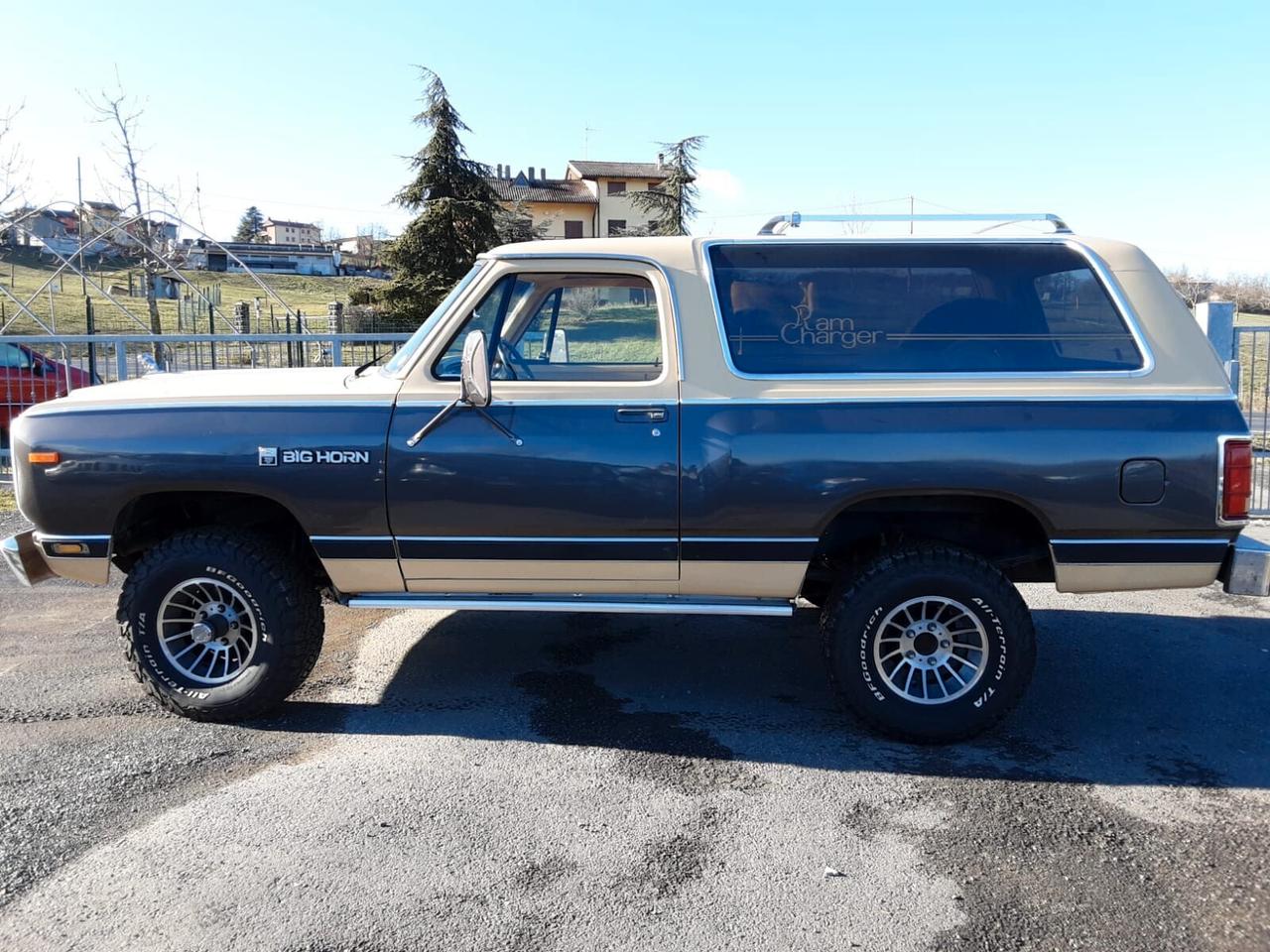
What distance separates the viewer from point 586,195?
60.3 m

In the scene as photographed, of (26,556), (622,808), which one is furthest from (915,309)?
(26,556)

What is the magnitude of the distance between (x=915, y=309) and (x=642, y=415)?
1254mm

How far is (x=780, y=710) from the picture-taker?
4535 mm

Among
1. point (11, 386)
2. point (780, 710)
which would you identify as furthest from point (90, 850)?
point (11, 386)

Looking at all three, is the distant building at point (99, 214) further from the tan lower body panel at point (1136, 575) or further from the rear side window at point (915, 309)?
the tan lower body panel at point (1136, 575)

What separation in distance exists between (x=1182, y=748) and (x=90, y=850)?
14.1 ft

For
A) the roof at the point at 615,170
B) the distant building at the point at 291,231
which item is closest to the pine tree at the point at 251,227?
the distant building at the point at 291,231

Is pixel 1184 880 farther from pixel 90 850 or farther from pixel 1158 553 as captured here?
pixel 90 850

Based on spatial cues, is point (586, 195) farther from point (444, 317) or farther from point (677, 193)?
point (444, 317)

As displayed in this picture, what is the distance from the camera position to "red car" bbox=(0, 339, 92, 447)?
10.4 meters

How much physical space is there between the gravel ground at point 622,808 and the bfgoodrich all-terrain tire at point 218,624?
6.6 inches

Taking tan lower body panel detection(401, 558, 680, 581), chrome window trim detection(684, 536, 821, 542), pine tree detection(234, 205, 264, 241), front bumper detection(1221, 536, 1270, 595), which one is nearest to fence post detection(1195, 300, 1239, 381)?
front bumper detection(1221, 536, 1270, 595)

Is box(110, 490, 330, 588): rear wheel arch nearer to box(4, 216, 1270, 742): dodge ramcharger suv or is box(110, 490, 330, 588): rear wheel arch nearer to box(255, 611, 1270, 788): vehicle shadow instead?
box(4, 216, 1270, 742): dodge ramcharger suv

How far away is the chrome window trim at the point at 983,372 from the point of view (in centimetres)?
399
